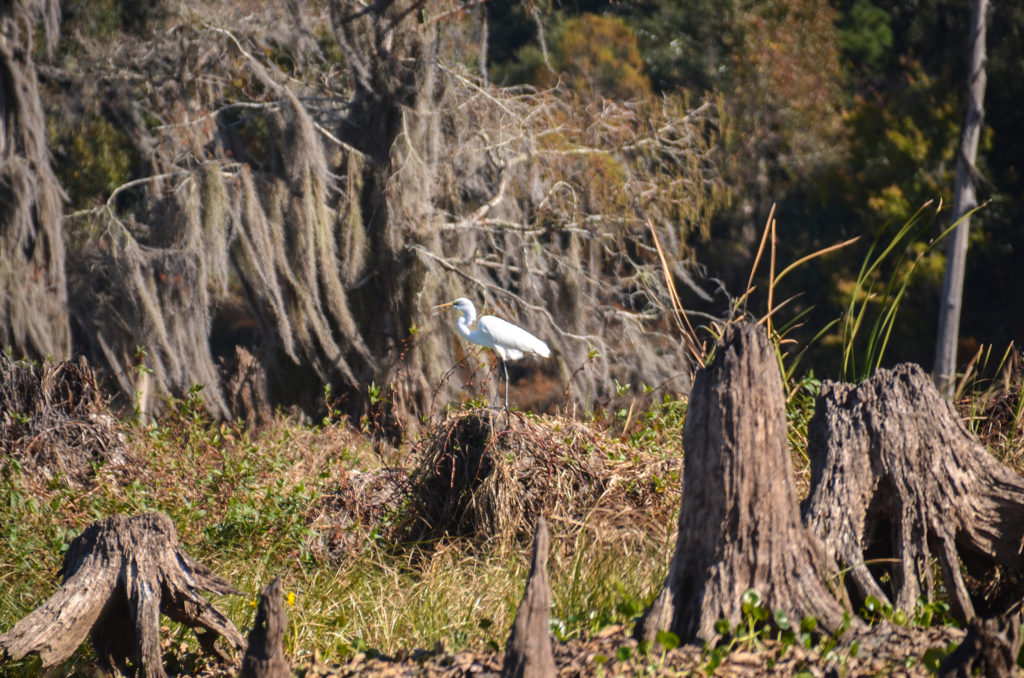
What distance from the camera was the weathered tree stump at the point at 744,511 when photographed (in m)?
3.04

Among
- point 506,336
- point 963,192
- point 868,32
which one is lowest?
point 506,336

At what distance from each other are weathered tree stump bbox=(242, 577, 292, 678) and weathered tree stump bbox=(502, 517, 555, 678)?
2.06ft

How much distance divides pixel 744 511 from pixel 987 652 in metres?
0.83

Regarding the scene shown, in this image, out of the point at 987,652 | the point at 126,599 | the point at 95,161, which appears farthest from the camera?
the point at 95,161

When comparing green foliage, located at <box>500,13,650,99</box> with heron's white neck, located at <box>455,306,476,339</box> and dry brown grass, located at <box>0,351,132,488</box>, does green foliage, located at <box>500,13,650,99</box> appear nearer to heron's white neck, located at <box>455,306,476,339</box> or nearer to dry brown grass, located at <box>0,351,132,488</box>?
heron's white neck, located at <box>455,306,476,339</box>

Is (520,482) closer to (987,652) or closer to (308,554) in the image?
(308,554)

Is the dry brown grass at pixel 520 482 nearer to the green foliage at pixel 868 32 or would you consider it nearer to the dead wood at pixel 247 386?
the dead wood at pixel 247 386

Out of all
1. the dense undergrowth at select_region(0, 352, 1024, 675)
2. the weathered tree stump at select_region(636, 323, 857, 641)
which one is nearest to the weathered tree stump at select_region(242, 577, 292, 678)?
the dense undergrowth at select_region(0, 352, 1024, 675)

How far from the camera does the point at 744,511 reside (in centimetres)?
305

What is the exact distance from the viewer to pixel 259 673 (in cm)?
275

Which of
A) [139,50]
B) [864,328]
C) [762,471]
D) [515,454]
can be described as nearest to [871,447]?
[762,471]

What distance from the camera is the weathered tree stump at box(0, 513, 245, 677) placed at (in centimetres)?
324

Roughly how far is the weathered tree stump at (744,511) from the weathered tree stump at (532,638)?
1.82ft

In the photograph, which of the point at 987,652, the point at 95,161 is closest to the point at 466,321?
the point at 987,652
